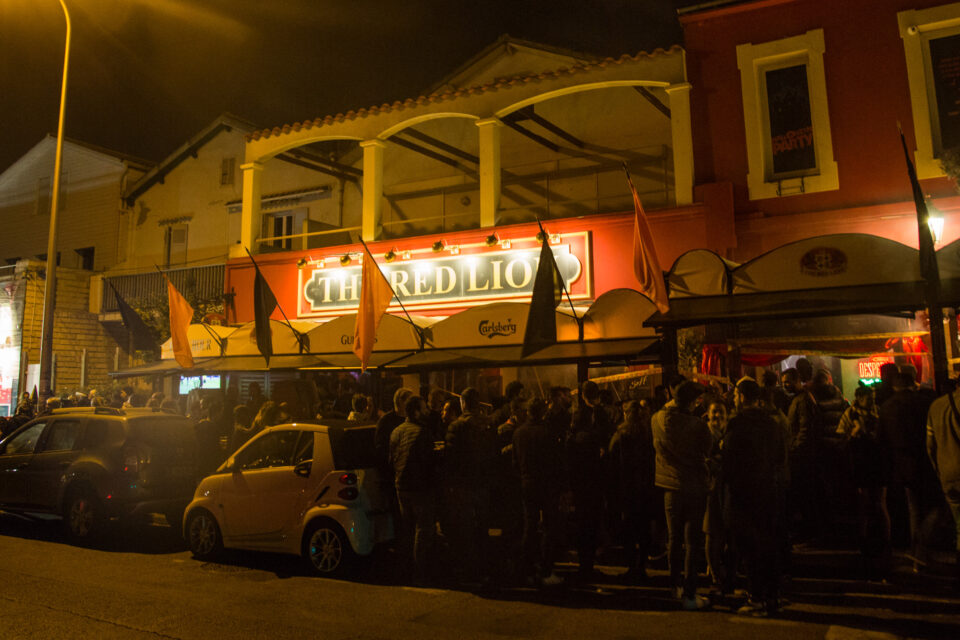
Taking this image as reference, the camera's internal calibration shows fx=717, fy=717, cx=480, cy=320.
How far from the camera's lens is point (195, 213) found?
75.9 ft

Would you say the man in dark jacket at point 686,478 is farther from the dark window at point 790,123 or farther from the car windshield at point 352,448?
the dark window at point 790,123

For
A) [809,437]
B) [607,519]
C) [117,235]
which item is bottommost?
[607,519]

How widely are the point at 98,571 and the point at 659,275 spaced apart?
7.29 m

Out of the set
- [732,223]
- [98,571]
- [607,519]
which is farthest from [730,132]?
[98,571]

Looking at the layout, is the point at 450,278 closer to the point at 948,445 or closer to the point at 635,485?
the point at 635,485

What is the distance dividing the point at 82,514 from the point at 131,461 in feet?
3.04

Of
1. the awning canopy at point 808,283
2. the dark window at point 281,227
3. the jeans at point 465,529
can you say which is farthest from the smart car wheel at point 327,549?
the dark window at point 281,227

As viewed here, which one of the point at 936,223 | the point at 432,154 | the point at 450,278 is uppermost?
the point at 432,154

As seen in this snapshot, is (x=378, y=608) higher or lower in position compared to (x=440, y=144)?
lower

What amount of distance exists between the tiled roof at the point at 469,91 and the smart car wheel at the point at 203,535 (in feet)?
30.8

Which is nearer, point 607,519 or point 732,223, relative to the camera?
point 607,519

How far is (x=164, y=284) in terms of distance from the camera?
2191cm

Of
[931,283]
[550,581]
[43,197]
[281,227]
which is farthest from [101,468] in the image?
[43,197]

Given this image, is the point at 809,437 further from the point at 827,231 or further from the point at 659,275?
the point at 827,231
